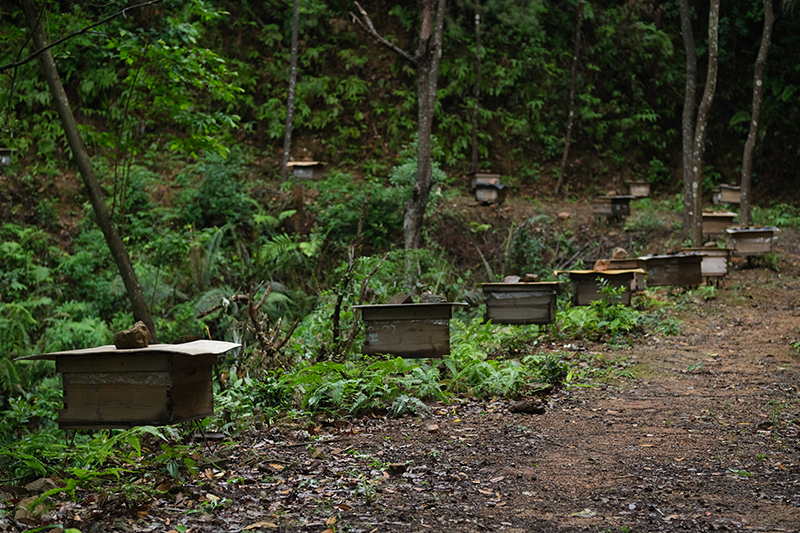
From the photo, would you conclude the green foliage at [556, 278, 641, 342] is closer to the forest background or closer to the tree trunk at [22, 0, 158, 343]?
the forest background

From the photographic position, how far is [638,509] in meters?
3.79

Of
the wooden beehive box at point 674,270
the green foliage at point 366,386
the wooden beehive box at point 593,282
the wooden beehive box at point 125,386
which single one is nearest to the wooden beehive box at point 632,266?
the wooden beehive box at point 674,270

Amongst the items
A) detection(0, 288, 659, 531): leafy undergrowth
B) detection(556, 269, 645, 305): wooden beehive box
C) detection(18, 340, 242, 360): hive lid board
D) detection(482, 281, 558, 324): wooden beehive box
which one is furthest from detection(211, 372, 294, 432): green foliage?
detection(556, 269, 645, 305): wooden beehive box

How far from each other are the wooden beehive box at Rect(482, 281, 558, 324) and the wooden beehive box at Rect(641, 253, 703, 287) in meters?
4.13

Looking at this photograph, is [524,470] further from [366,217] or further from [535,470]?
[366,217]

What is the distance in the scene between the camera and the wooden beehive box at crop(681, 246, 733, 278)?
12.8 meters

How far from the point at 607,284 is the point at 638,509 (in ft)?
21.3

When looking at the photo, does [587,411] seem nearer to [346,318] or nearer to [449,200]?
[346,318]

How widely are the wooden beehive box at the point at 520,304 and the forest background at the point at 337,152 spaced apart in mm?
1452

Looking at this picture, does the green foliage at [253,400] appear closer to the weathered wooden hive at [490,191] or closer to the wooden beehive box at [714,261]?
the wooden beehive box at [714,261]

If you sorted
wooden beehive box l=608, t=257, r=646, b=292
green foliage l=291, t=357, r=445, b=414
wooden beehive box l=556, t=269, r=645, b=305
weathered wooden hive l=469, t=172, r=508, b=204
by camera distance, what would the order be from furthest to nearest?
weathered wooden hive l=469, t=172, r=508, b=204
wooden beehive box l=608, t=257, r=646, b=292
wooden beehive box l=556, t=269, r=645, b=305
green foliage l=291, t=357, r=445, b=414

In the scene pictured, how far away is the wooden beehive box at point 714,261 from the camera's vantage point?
12.8 meters

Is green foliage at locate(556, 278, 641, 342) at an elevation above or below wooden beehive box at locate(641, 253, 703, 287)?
below

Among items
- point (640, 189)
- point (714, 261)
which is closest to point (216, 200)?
point (714, 261)
